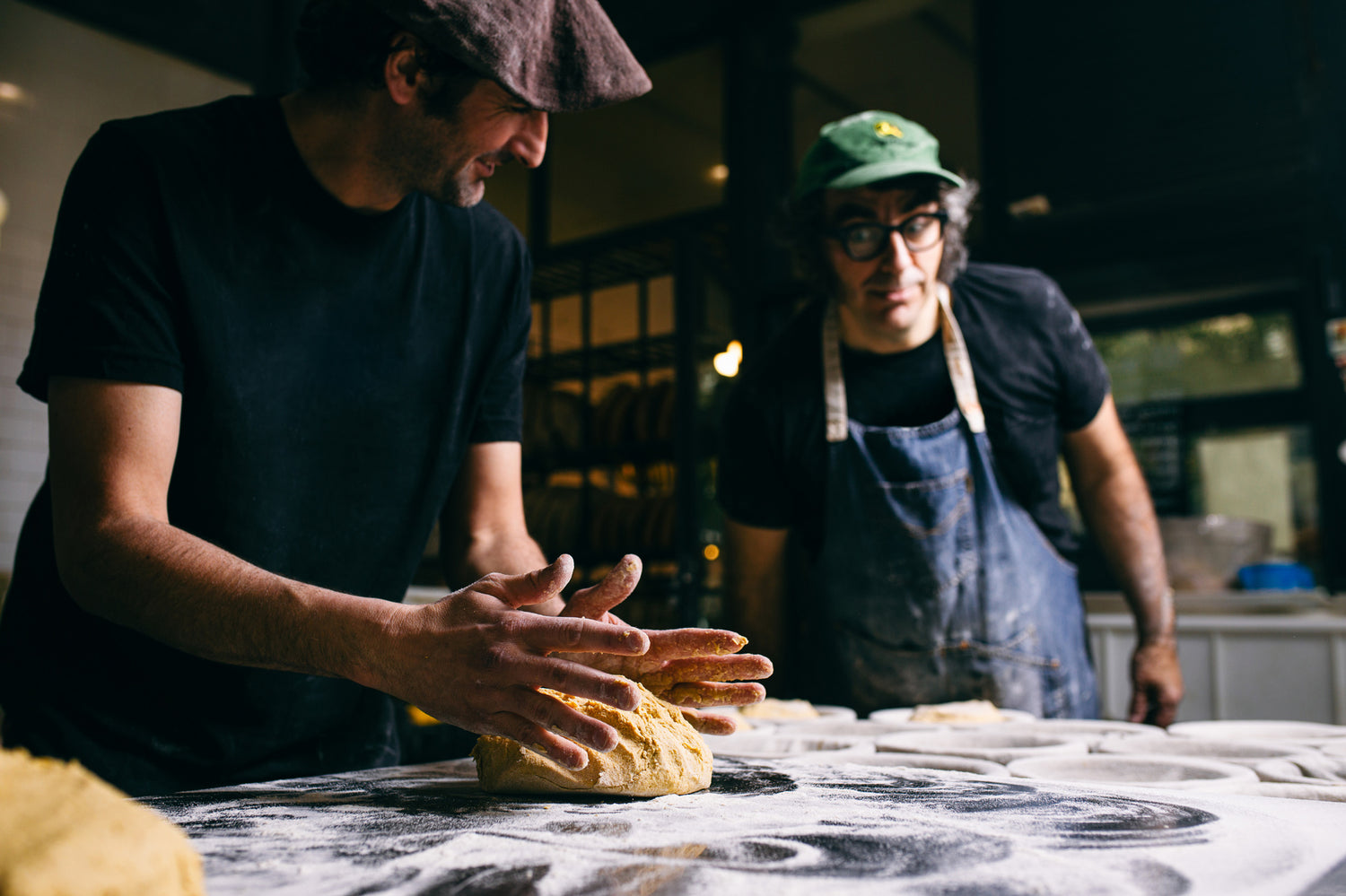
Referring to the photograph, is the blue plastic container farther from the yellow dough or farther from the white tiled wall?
the white tiled wall

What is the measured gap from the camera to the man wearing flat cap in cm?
97

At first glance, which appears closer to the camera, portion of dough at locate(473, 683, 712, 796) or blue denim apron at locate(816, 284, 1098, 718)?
portion of dough at locate(473, 683, 712, 796)

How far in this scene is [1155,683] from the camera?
207cm

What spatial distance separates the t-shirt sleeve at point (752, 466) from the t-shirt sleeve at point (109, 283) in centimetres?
127

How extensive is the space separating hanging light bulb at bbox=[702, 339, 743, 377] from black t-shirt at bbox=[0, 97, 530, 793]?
8.60 feet

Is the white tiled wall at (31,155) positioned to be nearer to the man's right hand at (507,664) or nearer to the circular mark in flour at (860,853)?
the man's right hand at (507,664)

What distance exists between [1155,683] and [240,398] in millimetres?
1845

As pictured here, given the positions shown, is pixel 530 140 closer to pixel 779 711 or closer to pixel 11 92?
pixel 779 711

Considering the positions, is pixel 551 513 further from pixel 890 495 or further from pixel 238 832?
pixel 238 832

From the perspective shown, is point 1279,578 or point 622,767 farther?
point 1279,578

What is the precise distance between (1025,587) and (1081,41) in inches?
87.2

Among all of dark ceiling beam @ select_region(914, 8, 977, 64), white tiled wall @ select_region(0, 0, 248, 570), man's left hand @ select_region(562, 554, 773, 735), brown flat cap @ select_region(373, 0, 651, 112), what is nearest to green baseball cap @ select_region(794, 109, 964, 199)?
brown flat cap @ select_region(373, 0, 651, 112)

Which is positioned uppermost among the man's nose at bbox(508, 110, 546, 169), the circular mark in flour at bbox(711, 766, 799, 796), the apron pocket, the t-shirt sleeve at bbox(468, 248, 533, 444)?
the man's nose at bbox(508, 110, 546, 169)

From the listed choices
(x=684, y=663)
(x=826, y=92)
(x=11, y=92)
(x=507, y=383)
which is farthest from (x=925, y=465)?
(x=11, y=92)
